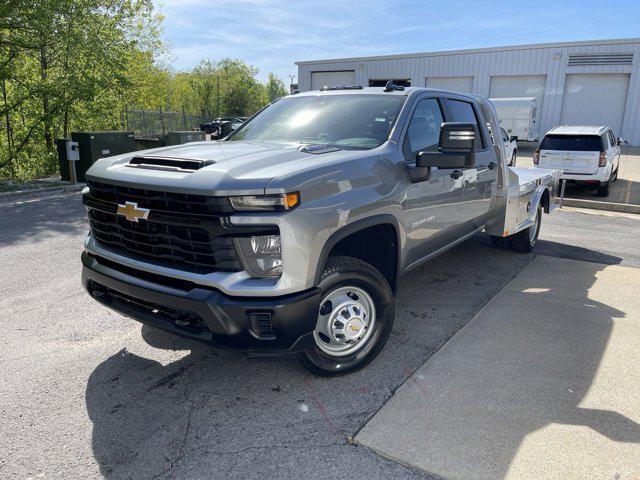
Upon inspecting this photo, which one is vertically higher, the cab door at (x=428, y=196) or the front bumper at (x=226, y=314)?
the cab door at (x=428, y=196)

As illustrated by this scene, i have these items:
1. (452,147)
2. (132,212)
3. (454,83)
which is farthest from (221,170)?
(454,83)

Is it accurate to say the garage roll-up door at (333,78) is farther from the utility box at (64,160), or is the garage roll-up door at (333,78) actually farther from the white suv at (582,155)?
the utility box at (64,160)

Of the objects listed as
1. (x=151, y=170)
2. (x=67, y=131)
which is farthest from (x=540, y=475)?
(x=67, y=131)

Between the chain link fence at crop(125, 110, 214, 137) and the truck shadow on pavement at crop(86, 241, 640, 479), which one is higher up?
the chain link fence at crop(125, 110, 214, 137)

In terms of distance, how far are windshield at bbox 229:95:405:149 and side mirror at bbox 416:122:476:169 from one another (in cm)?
37

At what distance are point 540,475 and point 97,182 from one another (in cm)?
311

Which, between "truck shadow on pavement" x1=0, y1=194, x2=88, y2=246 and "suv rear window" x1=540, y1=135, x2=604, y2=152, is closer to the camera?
"truck shadow on pavement" x1=0, y1=194, x2=88, y2=246

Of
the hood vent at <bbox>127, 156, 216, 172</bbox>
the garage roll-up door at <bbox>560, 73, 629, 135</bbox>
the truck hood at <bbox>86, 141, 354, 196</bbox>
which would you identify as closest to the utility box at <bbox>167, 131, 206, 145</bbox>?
the truck hood at <bbox>86, 141, 354, 196</bbox>

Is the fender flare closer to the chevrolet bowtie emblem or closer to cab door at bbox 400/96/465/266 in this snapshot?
cab door at bbox 400/96/465/266

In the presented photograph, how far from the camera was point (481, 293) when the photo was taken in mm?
5387

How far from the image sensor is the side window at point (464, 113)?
4.93 metres

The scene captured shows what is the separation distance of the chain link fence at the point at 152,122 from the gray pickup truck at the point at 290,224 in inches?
713

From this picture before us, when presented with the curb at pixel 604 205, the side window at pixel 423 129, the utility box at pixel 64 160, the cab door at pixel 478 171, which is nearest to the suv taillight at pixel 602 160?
the curb at pixel 604 205

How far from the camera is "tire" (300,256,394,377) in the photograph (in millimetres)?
3322
